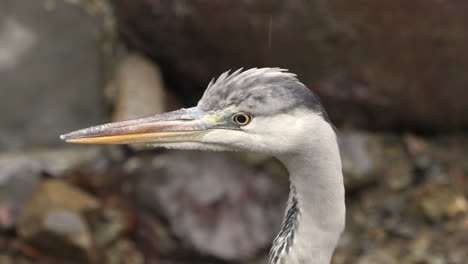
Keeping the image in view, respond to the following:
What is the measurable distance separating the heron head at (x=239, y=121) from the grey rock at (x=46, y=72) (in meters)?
2.16

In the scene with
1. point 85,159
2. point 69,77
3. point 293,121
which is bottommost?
point 85,159

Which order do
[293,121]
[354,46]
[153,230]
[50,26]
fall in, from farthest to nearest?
[50,26] < [153,230] < [354,46] < [293,121]

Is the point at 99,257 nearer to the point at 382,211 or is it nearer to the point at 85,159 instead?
the point at 85,159

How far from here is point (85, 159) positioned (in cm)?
376

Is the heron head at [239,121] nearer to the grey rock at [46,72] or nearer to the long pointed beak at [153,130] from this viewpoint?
the long pointed beak at [153,130]

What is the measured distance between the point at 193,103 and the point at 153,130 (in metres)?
A: 2.02

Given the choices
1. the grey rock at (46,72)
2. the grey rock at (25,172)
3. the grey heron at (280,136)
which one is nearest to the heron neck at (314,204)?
the grey heron at (280,136)

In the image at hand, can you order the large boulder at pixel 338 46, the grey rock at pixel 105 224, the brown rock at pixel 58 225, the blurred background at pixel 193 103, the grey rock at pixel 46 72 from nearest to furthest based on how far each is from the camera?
the large boulder at pixel 338 46 < the blurred background at pixel 193 103 < the brown rock at pixel 58 225 < the grey rock at pixel 105 224 < the grey rock at pixel 46 72

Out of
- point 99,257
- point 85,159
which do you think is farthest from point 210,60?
point 99,257

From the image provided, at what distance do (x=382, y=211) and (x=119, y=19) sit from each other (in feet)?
5.82

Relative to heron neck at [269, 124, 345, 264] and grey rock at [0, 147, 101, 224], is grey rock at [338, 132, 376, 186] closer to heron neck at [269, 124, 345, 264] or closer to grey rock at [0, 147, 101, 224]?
grey rock at [0, 147, 101, 224]

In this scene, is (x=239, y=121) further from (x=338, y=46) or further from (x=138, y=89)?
(x=138, y=89)

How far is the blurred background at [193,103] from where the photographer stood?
3.32 meters

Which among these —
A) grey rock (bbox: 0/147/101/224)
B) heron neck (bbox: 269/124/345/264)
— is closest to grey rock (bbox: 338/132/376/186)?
grey rock (bbox: 0/147/101/224)
